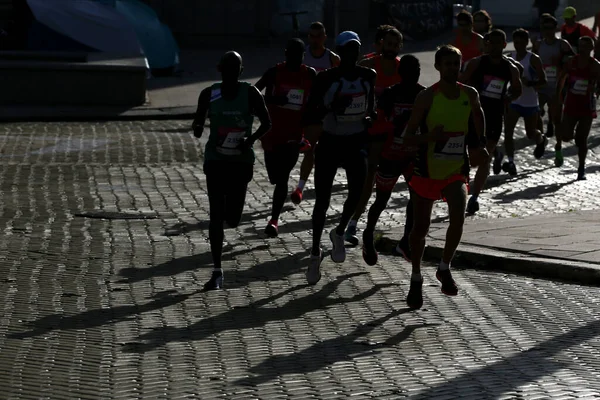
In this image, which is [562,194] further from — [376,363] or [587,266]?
[376,363]

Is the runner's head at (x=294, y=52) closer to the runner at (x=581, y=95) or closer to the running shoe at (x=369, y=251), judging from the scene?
the running shoe at (x=369, y=251)

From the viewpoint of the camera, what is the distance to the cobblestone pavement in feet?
24.0

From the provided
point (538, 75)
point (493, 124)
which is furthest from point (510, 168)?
point (493, 124)

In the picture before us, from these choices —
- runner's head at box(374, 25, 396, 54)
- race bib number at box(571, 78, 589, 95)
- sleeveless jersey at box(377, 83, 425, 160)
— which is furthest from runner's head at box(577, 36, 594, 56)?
sleeveless jersey at box(377, 83, 425, 160)

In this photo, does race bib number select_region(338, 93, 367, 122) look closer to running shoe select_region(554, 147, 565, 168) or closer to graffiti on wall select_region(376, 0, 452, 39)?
running shoe select_region(554, 147, 565, 168)

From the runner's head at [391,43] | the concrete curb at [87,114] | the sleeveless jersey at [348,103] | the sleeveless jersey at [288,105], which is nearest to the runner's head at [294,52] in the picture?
the sleeveless jersey at [288,105]

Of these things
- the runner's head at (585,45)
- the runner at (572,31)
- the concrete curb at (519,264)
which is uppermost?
the runner's head at (585,45)

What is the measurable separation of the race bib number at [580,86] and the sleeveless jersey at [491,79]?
2.78m

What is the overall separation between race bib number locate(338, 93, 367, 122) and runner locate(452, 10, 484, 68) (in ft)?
21.4

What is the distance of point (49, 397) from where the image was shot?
→ 698 cm

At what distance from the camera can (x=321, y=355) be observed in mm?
7910

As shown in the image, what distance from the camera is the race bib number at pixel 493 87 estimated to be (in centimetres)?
1355

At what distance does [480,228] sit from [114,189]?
4.18 metres

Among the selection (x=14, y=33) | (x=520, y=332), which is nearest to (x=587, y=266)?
(x=520, y=332)
